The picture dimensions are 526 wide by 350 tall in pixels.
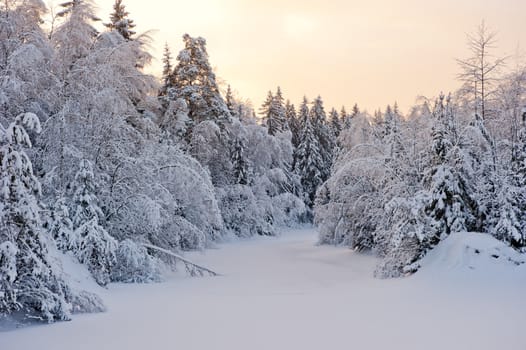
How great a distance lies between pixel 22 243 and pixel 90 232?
14.5 ft

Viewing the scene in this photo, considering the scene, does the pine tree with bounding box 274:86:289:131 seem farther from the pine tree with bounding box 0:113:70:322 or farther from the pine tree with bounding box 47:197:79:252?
the pine tree with bounding box 0:113:70:322

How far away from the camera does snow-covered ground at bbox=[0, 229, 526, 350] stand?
6.29m

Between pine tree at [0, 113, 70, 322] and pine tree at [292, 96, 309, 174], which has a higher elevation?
pine tree at [292, 96, 309, 174]

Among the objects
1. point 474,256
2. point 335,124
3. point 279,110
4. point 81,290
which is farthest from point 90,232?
point 335,124

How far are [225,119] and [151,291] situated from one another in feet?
65.6

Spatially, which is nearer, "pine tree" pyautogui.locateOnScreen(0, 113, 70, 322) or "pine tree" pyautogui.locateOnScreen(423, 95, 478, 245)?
"pine tree" pyautogui.locateOnScreen(0, 113, 70, 322)

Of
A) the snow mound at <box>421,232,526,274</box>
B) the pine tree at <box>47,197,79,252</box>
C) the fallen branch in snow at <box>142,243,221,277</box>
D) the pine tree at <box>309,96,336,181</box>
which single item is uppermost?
the pine tree at <box>309,96,336,181</box>

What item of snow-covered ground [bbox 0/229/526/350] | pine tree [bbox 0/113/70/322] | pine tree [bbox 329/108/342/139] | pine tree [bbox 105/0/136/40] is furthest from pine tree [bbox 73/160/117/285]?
pine tree [bbox 329/108/342/139]

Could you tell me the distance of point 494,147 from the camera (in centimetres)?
1375

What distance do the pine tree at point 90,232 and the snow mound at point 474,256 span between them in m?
7.67

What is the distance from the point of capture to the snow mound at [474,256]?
1038 centimetres

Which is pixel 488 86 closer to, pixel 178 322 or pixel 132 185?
pixel 132 185

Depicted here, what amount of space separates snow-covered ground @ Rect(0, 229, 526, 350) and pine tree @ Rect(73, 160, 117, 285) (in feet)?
2.41

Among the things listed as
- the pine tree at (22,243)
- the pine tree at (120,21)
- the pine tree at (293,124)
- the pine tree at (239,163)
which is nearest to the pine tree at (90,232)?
the pine tree at (22,243)
